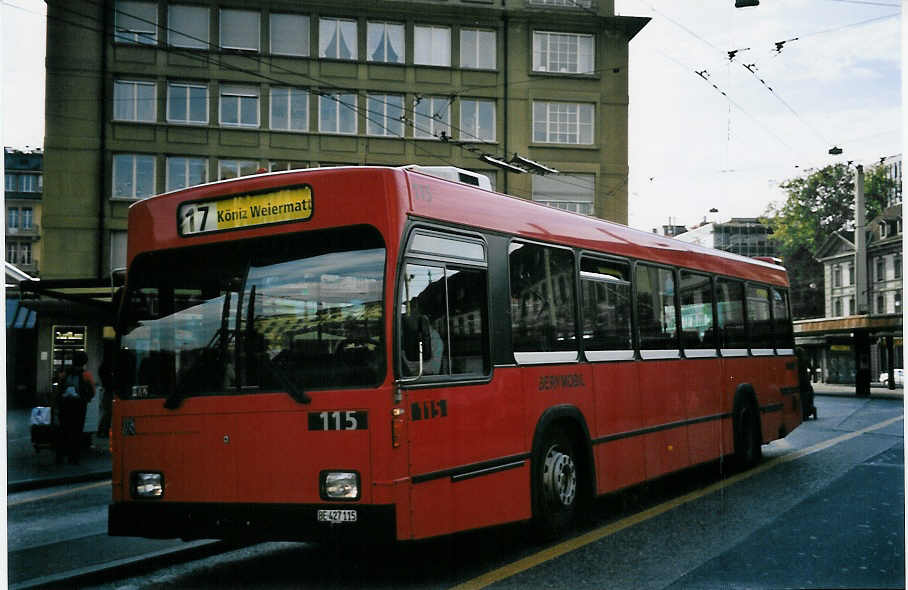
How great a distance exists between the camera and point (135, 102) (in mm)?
13758

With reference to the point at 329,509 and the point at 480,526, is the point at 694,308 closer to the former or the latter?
the point at 480,526

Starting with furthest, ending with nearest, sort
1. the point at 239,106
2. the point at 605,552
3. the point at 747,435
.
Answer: the point at 239,106 < the point at 747,435 < the point at 605,552

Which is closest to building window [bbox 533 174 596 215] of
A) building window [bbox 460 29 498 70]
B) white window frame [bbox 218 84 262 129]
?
building window [bbox 460 29 498 70]

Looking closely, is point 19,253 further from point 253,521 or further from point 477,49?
point 477,49

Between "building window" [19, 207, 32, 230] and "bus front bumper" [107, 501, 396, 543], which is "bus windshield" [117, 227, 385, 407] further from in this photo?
"building window" [19, 207, 32, 230]

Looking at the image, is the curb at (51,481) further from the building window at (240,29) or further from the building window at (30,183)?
the building window at (240,29)

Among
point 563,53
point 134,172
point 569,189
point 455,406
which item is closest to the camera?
point 455,406

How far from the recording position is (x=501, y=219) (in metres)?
7.59

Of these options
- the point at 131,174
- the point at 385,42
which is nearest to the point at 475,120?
the point at 385,42

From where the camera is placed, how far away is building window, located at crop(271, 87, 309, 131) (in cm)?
1652

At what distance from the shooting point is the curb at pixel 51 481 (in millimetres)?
12872

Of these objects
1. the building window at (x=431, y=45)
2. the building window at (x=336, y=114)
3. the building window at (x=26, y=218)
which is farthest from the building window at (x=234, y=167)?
the building window at (x=26, y=218)

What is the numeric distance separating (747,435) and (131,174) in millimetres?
9215

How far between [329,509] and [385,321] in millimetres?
1237
